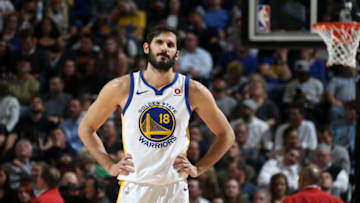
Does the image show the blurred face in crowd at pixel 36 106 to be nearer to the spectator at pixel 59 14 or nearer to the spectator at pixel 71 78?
the spectator at pixel 71 78

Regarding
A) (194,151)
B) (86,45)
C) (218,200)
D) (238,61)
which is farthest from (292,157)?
(86,45)

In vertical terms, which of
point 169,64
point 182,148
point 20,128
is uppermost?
point 169,64

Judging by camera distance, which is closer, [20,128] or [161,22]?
[20,128]

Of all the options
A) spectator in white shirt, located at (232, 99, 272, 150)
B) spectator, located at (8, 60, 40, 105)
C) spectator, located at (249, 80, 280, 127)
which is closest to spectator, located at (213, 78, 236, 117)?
spectator in white shirt, located at (232, 99, 272, 150)

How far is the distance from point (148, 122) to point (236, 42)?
6.31 meters

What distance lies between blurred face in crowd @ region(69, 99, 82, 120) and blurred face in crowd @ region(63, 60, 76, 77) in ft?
2.23

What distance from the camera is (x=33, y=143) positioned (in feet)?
29.7

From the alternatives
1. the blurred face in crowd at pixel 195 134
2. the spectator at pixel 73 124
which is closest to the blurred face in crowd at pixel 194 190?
the blurred face in crowd at pixel 195 134

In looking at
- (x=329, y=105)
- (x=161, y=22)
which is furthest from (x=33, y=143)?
(x=329, y=105)

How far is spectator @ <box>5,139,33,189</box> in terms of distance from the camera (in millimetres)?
8664

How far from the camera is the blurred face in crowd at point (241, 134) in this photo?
8.94 m

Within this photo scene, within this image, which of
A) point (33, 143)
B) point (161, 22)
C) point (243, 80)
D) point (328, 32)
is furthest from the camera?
point (161, 22)

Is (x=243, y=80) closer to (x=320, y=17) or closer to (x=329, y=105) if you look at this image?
(x=329, y=105)

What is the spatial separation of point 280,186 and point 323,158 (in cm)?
90
